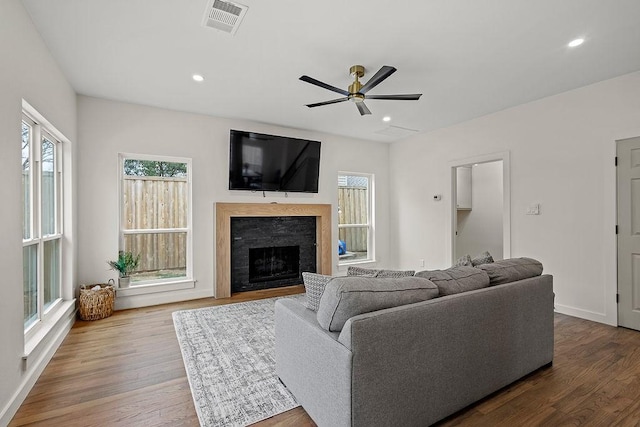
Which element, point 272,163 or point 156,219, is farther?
point 272,163

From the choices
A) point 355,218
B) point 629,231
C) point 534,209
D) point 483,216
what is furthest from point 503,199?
point 355,218

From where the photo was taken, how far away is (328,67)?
300cm

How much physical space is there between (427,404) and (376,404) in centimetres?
38

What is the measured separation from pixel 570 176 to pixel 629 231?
0.80m

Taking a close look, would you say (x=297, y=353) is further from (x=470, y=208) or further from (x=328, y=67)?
(x=470, y=208)

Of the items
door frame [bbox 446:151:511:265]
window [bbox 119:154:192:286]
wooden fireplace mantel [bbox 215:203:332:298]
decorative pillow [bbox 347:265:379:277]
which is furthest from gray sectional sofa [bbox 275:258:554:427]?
window [bbox 119:154:192:286]

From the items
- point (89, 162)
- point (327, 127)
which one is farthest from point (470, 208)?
point (89, 162)

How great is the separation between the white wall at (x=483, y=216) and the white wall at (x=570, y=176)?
1.28 m

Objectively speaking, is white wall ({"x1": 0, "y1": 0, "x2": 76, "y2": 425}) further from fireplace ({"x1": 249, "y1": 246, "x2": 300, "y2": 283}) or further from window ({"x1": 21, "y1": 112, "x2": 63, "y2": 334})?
fireplace ({"x1": 249, "y1": 246, "x2": 300, "y2": 283})

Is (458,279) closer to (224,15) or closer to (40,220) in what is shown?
(224,15)

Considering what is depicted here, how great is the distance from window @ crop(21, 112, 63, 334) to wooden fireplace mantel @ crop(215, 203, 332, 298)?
1.76 m

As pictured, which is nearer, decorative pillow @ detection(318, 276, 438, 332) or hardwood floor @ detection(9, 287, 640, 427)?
decorative pillow @ detection(318, 276, 438, 332)

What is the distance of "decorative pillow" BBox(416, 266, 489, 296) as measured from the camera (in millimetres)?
1917

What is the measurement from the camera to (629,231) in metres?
3.19
